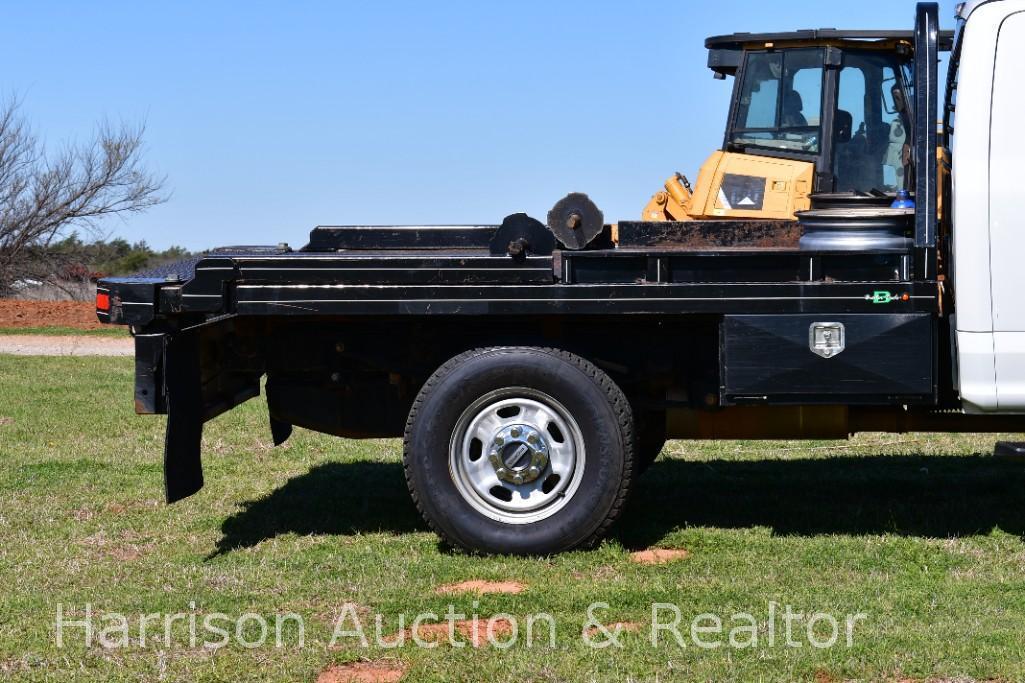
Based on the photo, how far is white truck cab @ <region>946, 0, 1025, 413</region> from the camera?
19.0 feet

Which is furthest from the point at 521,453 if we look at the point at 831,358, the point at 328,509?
the point at 328,509

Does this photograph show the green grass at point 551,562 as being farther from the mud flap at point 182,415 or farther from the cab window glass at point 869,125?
the cab window glass at point 869,125

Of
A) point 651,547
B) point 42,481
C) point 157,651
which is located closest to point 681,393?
point 651,547

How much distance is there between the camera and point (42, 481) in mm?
8336

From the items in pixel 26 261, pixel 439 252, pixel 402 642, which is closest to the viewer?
pixel 402 642

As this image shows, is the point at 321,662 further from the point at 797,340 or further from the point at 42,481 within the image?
the point at 42,481

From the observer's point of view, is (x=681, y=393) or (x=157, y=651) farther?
(x=681, y=393)

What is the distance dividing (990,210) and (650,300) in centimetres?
150

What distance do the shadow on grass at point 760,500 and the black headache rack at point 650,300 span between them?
954 mm

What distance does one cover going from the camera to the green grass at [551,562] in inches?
188

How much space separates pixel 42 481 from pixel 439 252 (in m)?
2.91

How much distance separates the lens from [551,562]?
607 cm

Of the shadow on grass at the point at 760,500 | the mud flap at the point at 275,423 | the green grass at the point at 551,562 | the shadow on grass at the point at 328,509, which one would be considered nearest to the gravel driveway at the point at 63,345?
the green grass at the point at 551,562

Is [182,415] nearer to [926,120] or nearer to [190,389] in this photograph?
[190,389]
